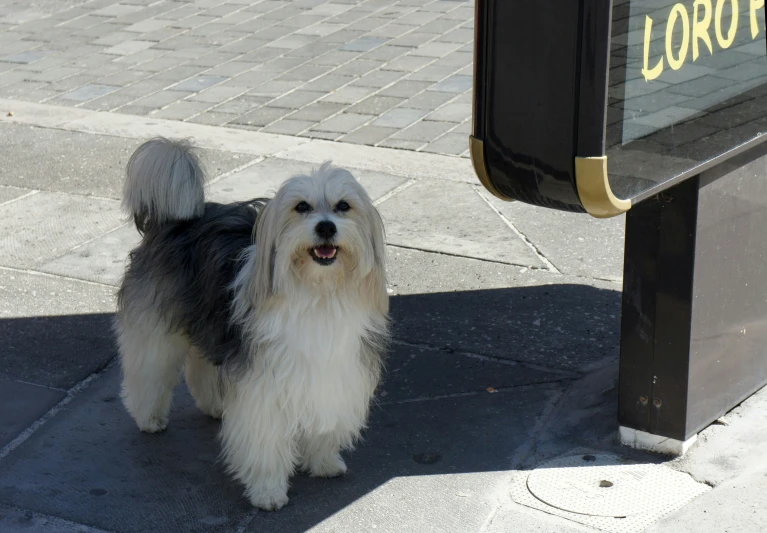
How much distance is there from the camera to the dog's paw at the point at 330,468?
4715 millimetres

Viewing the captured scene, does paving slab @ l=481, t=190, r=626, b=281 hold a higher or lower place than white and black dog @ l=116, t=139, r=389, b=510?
lower

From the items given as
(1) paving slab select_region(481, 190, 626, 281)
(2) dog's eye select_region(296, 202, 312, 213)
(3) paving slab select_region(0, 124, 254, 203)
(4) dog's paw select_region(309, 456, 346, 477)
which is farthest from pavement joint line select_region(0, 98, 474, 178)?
(2) dog's eye select_region(296, 202, 312, 213)

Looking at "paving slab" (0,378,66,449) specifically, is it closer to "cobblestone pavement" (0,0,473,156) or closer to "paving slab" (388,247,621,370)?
"paving slab" (388,247,621,370)

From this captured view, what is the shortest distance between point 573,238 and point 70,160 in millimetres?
4000

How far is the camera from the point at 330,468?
473 centimetres

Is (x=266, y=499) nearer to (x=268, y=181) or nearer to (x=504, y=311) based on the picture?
(x=504, y=311)

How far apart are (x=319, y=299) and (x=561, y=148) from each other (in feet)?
3.58

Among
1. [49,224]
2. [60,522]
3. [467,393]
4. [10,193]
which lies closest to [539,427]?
[467,393]

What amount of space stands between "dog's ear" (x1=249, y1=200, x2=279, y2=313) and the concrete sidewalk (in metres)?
1.00

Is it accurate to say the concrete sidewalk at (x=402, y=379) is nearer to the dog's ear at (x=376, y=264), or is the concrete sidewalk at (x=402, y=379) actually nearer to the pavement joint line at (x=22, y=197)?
the pavement joint line at (x=22, y=197)

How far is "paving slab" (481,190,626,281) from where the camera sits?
6680mm

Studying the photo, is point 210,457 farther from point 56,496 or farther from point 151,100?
point 151,100

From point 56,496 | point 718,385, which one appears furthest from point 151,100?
point 718,385

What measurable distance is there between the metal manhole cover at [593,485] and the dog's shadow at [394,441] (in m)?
0.23
